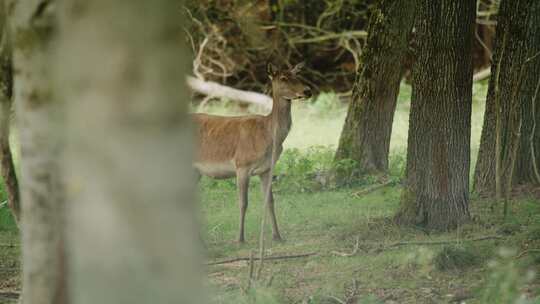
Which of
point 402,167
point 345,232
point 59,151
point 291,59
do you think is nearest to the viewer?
point 59,151

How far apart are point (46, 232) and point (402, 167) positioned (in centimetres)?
721

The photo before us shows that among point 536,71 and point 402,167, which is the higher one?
point 536,71

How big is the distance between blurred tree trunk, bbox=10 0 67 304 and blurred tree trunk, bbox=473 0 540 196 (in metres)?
5.36

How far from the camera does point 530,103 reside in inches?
348

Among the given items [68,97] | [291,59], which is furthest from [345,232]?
[291,59]

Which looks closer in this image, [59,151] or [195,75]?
[59,151]

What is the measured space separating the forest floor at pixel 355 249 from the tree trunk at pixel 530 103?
0.25 meters

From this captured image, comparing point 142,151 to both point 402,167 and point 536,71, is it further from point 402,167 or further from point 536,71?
point 402,167

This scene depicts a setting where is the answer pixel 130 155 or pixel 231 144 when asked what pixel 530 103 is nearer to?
pixel 231 144

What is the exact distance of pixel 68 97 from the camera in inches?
108

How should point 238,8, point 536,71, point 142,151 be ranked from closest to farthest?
point 142,151 < point 536,71 < point 238,8

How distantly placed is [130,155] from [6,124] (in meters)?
2.85

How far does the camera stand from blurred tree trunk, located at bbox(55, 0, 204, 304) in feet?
8.59

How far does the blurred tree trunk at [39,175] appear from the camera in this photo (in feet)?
13.7
